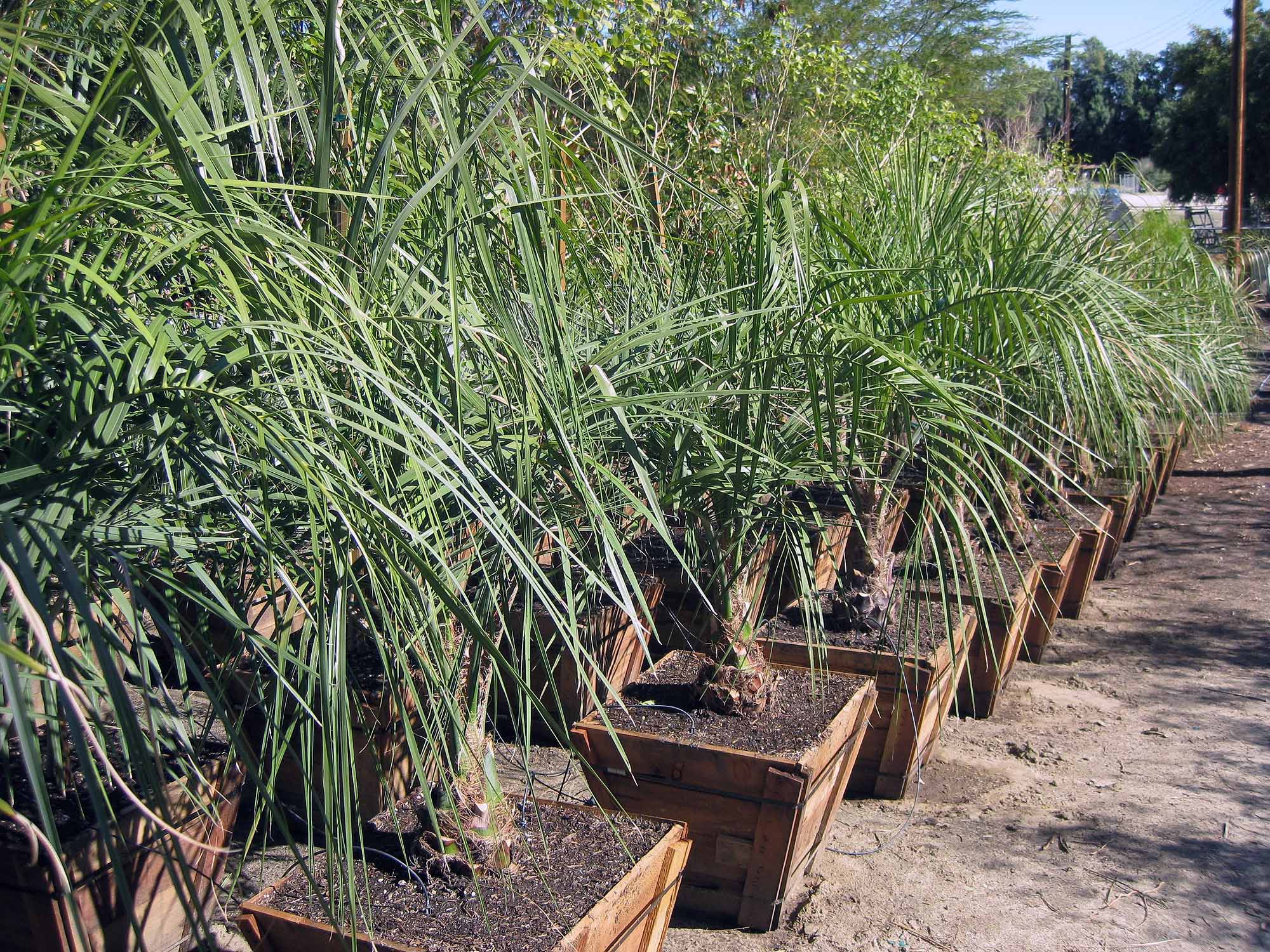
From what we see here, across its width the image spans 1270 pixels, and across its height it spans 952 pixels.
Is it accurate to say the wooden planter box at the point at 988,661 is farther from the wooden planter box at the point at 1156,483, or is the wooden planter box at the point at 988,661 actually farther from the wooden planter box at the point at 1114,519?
the wooden planter box at the point at 1156,483

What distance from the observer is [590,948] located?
1582 mm

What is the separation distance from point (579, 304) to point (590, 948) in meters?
1.20

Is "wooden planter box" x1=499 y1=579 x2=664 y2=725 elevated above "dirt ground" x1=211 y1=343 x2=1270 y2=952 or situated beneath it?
elevated above

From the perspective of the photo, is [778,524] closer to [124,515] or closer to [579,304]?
[579,304]

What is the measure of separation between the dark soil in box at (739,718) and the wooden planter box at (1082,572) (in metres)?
2.06

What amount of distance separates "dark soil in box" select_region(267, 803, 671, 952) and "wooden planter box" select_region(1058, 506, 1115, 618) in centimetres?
287

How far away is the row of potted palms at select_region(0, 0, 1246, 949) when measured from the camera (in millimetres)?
972

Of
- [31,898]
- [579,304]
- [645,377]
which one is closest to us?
[31,898]

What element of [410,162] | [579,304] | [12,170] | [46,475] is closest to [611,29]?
[579,304]

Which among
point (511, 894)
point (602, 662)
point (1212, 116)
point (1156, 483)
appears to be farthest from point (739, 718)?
point (1212, 116)

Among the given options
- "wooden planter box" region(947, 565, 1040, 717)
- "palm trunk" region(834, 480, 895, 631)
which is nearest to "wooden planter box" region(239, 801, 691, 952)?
"palm trunk" region(834, 480, 895, 631)

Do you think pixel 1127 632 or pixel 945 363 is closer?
pixel 945 363

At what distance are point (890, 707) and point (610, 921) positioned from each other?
129 centimetres

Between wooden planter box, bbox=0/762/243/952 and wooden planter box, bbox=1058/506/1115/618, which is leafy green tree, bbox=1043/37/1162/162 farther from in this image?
wooden planter box, bbox=0/762/243/952
